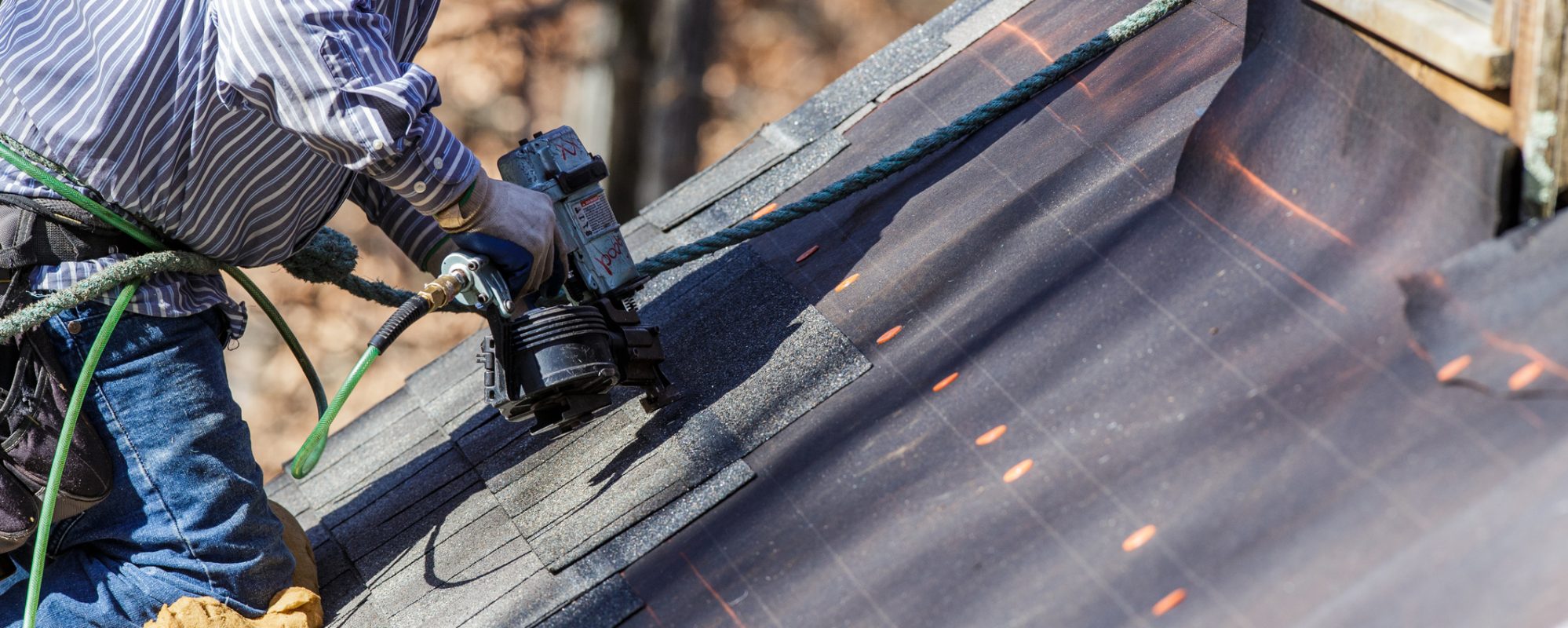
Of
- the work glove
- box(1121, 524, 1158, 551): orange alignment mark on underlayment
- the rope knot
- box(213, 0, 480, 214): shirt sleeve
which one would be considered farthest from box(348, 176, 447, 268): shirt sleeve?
box(1121, 524, 1158, 551): orange alignment mark on underlayment

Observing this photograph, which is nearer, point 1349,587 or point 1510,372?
point 1349,587

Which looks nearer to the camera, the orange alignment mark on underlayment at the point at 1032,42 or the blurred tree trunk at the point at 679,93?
the orange alignment mark on underlayment at the point at 1032,42

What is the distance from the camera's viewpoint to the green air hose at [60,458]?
236 centimetres

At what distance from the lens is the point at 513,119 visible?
894cm

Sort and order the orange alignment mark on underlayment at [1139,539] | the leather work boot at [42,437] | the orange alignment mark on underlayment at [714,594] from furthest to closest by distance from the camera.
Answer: the leather work boot at [42,437]
the orange alignment mark on underlayment at [714,594]
the orange alignment mark on underlayment at [1139,539]

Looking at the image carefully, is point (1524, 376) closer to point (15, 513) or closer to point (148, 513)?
point (148, 513)

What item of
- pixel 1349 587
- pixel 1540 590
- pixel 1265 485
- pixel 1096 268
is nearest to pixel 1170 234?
pixel 1096 268

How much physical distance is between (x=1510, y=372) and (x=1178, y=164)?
2.51ft

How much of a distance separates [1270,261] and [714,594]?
1.02m

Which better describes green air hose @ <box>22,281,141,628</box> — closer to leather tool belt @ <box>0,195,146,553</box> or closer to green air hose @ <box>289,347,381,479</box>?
leather tool belt @ <box>0,195,146,553</box>

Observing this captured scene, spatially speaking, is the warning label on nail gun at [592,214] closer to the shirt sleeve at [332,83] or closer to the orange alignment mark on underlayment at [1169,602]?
the shirt sleeve at [332,83]

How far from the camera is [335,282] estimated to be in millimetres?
3139

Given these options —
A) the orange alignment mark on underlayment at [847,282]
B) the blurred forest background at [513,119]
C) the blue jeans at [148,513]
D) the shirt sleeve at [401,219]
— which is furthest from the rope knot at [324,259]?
the blurred forest background at [513,119]

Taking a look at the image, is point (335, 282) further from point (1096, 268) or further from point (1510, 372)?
point (1510, 372)
